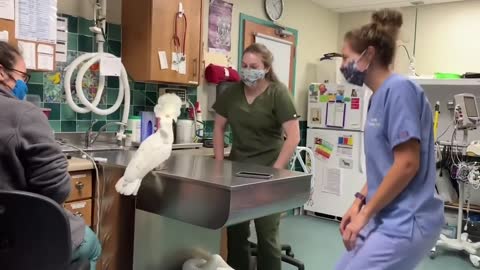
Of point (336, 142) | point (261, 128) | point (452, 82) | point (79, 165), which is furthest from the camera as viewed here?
point (336, 142)

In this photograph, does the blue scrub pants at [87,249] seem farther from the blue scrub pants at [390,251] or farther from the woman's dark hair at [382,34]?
the woman's dark hair at [382,34]

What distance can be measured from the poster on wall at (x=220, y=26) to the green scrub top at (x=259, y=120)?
1.28 m

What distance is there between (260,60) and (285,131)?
0.42 meters

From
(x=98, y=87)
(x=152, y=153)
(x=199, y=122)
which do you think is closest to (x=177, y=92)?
(x=199, y=122)

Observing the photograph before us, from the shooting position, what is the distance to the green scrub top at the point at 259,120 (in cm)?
242

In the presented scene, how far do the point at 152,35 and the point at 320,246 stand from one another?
2.26 metres

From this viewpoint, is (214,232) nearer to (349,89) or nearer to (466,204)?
(349,89)

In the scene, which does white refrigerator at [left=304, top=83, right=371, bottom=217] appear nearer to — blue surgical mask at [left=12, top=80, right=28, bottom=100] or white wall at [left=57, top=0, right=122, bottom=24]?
white wall at [left=57, top=0, right=122, bottom=24]

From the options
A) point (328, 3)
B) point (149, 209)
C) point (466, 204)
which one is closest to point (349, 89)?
point (328, 3)

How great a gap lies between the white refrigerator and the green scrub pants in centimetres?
222

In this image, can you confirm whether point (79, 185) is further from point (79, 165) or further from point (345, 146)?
point (345, 146)

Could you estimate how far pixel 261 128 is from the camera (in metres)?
2.46

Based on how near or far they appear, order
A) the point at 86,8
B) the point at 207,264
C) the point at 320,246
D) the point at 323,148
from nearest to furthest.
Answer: the point at 207,264
the point at 86,8
the point at 320,246
the point at 323,148

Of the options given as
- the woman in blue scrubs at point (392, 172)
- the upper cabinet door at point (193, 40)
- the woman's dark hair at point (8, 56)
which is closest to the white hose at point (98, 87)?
the upper cabinet door at point (193, 40)
